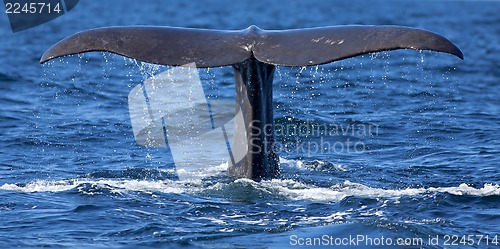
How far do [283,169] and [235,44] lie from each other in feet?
8.16

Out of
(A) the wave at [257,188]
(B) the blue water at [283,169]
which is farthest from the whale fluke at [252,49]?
(B) the blue water at [283,169]

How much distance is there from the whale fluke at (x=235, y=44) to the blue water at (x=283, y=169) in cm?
58

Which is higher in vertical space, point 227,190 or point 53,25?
point 53,25

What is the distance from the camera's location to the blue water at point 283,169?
795 cm

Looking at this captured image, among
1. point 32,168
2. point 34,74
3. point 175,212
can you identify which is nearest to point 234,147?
point 175,212

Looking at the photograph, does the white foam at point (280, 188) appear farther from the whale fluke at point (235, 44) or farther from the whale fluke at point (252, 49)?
the whale fluke at point (235, 44)

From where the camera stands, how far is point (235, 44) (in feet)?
27.7

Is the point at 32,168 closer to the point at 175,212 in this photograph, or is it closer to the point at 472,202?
the point at 175,212

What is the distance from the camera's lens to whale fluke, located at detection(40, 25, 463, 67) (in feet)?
26.2

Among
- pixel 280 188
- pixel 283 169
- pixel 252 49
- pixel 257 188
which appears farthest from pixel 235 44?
pixel 283 169

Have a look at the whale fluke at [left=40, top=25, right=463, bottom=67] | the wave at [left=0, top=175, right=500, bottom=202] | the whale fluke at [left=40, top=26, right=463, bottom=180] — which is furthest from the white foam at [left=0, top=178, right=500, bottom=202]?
the whale fluke at [left=40, top=25, right=463, bottom=67]

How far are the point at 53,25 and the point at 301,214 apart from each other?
31774 millimetres

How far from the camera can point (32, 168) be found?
10.9 meters

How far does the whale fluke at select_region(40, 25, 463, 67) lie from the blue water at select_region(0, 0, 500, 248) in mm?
577
